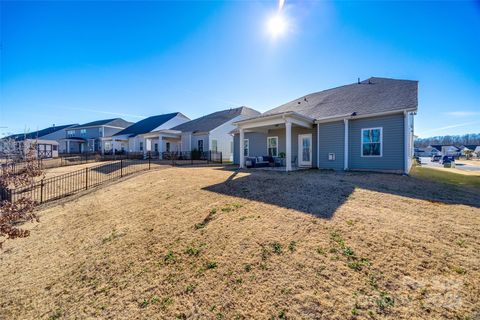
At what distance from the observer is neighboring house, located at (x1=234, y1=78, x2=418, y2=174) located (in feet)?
35.9

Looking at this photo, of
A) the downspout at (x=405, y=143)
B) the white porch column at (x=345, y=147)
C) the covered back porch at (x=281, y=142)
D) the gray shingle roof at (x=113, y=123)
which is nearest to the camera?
the downspout at (x=405, y=143)

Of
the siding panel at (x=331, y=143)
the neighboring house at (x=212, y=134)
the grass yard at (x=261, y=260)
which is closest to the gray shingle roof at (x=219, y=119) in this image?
the neighboring house at (x=212, y=134)

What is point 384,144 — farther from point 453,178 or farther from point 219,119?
point 219,119

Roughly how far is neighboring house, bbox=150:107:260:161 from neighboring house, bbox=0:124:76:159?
13215 millimetres

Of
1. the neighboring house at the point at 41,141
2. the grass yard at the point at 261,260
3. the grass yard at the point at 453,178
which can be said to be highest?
the neighboring house at the point at 41,141

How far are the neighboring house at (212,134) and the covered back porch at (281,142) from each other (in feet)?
25.1

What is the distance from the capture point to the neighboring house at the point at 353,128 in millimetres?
10945

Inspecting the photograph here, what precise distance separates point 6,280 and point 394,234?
814 cm

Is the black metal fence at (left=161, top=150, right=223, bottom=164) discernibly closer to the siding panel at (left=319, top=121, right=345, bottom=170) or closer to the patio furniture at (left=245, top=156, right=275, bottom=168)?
the patio furniture at (left=245, top=156, right=275, bottom=168)

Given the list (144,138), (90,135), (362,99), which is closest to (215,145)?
(144,138)

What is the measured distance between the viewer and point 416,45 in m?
12.4

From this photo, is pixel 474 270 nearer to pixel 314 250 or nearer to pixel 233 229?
pixel 314 250

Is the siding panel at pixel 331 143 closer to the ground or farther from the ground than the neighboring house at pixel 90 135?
closer to the ground

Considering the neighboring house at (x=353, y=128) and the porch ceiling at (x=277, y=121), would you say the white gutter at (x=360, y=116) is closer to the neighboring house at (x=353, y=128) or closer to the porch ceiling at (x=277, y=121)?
the neighboring house at (x=353, y=128)
